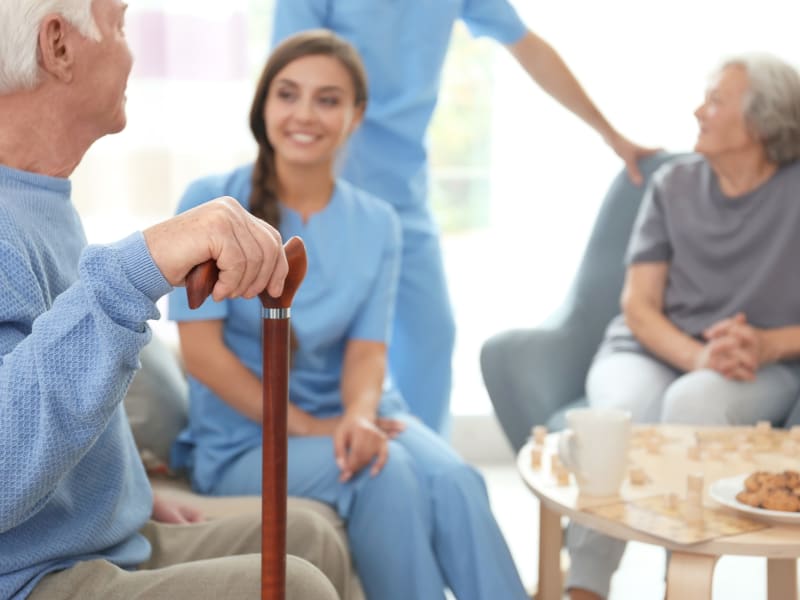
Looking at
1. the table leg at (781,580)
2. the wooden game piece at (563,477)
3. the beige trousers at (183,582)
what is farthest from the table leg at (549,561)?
the beige trousers at (183,582)

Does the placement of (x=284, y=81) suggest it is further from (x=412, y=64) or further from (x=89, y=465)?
(x=89, y=465)

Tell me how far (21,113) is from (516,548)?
1.99 meters

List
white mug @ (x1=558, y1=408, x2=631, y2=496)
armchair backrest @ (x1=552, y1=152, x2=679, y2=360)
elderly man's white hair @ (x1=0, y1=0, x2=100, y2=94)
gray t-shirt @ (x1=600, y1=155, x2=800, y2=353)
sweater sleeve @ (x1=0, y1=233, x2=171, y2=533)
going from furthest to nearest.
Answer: armchair backrest @ (x1=552, y1=152, x2=679, y2=360), gray t-shirt @ (x1=600, y1=155, x2=800, y2=353), white mug @ (x1=558, y1=408, x2=631, y2=496), elderly man's white hair @ (x1=0, y1=0, x2=100, y2=94), sweater sleeve @ (x1=0, y1=233, x2=171, y2=533)

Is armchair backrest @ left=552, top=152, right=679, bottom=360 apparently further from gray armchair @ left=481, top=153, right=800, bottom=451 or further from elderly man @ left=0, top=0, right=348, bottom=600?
elderly man @ left=0, top=0, right=348, bottom=600

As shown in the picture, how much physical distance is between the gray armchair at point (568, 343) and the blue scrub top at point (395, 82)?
380mm

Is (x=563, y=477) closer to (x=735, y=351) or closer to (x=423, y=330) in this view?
(x=735, y=351)

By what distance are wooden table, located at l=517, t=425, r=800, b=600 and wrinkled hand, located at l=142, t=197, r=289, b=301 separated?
75 centimetres

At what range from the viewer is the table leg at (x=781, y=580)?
2.06m

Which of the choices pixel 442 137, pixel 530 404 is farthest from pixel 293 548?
pixel 442 137

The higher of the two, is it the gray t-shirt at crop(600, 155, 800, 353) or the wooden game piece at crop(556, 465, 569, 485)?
the gray t-shirt at crop(600, 155, 800, 353)

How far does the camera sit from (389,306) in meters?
2.13

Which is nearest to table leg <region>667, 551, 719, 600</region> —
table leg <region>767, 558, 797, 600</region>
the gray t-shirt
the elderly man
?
the elderly man

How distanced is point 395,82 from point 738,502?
1321 millimetres

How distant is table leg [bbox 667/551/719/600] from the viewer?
1537mm
